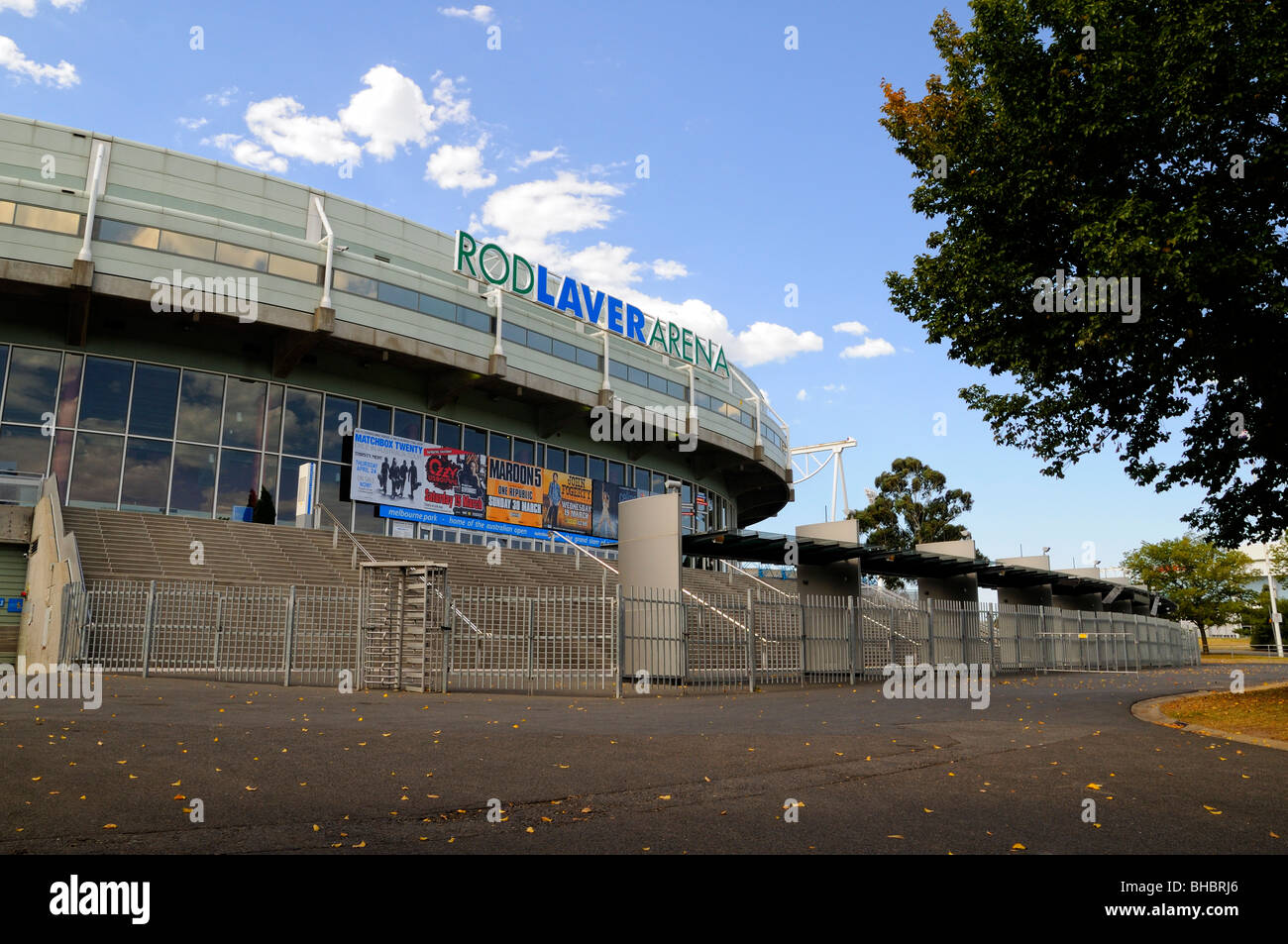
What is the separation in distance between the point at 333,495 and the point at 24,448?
897 cm

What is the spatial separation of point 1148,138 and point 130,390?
2869 cm

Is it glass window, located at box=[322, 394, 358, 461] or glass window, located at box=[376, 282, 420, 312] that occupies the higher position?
glass window, located at box=[376, 282, 420, 312]

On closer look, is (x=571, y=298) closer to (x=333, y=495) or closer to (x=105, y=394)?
(x=333, y=495)

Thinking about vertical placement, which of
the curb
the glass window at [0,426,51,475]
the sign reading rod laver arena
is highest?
the sign reading rod laver arena

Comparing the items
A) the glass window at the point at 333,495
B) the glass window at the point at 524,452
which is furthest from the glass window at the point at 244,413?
the glass window at the point at 524,452

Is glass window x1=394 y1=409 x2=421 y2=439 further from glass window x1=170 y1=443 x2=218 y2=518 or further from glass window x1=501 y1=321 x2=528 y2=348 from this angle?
glass window x1=170 y1=443 x2=218 y2=518

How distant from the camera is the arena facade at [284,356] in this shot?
27.8 meters

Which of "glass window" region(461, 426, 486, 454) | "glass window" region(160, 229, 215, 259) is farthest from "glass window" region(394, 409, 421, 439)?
"glass window" region(160, 229, 215, 259)

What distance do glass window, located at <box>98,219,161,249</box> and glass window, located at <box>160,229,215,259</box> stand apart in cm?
25

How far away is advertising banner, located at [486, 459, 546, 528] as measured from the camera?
116ft

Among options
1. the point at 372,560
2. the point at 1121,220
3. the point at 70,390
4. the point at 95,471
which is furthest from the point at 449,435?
the point at 1121,220

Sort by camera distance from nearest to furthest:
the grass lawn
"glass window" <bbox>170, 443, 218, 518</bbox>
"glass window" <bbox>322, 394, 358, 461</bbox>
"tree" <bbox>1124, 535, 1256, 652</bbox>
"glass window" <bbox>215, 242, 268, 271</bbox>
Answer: the grass lawn
"glass window" <bbox>170, 443, 218, 518</bbox>
"glass window" <bbox>215, 242, 268, 271</bbox>
"glass window" <bbox>322, 394, 358, 461</bbox>
"tree" <bbox>1124, 535, 1256, 652</bbox>
